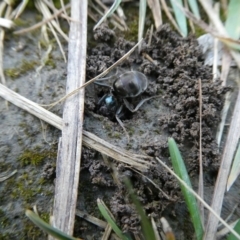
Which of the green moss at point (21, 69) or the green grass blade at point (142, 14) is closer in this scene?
the green moss at point (21, 69)

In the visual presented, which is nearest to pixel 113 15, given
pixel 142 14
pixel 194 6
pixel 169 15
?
pixel 142 14

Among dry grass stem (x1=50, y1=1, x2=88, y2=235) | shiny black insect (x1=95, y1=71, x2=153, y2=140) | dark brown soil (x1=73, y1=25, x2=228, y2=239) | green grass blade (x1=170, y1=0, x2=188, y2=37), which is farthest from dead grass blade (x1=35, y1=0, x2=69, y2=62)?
green grass blade (x1=170, y1=0, x2=188, y2=37)

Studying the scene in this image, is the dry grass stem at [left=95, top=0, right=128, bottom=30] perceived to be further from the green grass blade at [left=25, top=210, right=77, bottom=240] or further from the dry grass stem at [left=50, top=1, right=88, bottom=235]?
the green grass blade at [left=25, top=210, right=77, bottom=240]

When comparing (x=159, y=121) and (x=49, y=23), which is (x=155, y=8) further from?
(x=159, y=121)

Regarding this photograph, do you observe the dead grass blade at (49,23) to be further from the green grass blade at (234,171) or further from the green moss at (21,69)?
the green grass blade at (234,171)

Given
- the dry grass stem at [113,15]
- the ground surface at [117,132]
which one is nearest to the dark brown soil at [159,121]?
the ground surface at [117,132]

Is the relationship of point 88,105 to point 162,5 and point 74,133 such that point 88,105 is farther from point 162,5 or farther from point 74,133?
point 162,5

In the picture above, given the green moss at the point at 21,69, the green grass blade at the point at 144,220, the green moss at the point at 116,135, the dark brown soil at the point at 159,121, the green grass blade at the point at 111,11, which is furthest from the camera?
the green grass blade at the point at 111,11
